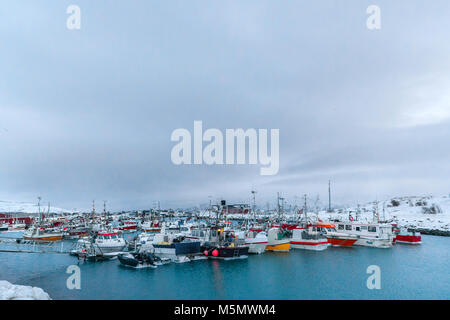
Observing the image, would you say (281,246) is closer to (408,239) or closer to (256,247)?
(256,247)

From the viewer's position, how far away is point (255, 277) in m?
26.1

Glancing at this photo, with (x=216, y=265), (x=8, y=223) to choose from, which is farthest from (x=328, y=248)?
(x=8, y=223)

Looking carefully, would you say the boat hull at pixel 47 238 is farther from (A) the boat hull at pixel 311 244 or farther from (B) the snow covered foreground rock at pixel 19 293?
(A) the boat hull at pixel 311 244

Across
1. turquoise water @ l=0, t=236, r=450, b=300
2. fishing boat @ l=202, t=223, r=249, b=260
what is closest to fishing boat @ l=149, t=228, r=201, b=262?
fishing boat @ l=202, t=223, r=249, b=260

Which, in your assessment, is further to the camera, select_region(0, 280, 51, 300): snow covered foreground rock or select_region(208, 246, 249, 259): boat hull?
select_region(208, 246, 249, 259): boat hull

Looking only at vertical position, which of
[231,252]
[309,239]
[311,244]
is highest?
[231,252]

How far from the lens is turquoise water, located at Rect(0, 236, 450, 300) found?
841 inches

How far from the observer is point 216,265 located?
3123 cm

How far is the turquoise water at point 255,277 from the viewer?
841 inches

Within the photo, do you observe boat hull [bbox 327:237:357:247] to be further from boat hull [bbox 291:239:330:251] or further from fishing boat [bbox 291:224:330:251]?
boat hull [bbox 291:239:330:251]

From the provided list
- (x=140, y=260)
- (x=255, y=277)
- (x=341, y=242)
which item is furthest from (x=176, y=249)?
(x=341, y=242)

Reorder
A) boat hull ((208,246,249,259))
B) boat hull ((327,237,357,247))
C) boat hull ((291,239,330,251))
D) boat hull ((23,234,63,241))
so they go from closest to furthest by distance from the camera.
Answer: boat hull ((208,246,249,259)), boat hull ((291,239,330,251)), boat hull ((327,237,357,247)), boat hull ((23,234,63,241))
